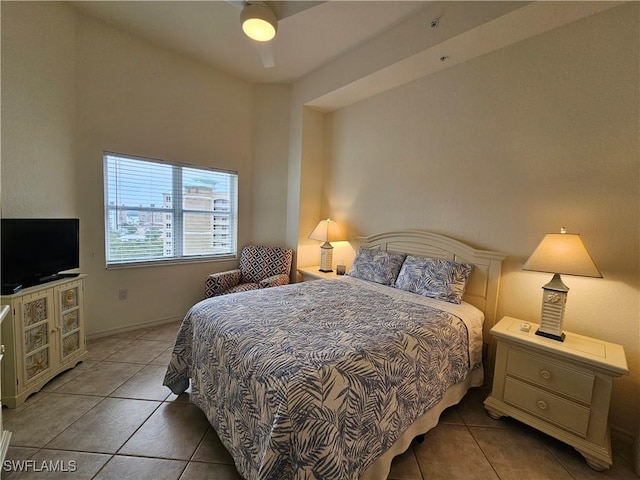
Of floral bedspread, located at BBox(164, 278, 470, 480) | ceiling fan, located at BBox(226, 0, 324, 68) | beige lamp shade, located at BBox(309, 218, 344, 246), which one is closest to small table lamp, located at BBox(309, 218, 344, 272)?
beige lamp shade, located at BBox(309, 218, 344, 246)

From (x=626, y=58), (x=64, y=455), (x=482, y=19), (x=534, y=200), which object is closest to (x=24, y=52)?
(x=64, y=455)

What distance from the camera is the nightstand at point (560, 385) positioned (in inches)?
63.4

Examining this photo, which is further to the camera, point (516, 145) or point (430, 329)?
point (516, 145)

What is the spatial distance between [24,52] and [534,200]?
166 inches

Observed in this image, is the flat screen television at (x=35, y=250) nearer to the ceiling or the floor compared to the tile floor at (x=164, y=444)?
nearer to the ceiling

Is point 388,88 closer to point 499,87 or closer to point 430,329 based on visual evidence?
point 499,87

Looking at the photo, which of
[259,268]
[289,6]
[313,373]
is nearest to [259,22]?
[289,6]

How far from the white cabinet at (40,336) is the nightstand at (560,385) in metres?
3.32

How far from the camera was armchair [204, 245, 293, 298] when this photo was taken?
3506 millimetres

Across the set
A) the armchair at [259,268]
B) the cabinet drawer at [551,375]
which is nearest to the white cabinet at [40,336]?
the armchair at [259,268]

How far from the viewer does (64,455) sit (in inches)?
61.9

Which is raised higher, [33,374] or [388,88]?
[388,88]

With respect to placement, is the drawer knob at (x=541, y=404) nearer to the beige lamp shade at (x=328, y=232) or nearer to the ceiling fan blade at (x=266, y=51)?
the beige lamp shade at (x=328, y=232)
